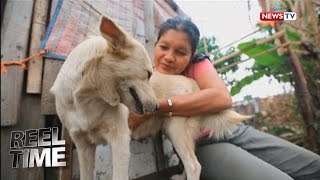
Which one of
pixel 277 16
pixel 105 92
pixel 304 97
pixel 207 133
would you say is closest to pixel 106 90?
pixel 105 92

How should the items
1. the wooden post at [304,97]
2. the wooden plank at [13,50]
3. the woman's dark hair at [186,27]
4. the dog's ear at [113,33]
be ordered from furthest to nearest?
1. the wooden post at [304,97]
2. the woman's dark hair at [186,27]
3. the wooden plank at [13,50]
4. the dog's ear at [113,33]

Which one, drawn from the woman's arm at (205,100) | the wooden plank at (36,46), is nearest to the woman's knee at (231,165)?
the woman's arm at (205,100)

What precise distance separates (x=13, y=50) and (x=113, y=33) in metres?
0.32

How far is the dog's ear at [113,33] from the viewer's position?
2.37 feet

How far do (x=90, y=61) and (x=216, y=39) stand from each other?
0.48 metres

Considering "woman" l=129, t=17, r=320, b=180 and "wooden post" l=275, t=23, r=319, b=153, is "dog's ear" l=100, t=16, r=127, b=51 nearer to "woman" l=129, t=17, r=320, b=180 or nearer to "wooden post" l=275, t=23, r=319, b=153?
"woman" l=129, t=17, r=320, b=180

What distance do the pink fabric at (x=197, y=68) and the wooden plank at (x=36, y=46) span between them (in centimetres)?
43

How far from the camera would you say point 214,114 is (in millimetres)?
1009

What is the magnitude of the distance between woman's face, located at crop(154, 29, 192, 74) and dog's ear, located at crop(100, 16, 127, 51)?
22 cm

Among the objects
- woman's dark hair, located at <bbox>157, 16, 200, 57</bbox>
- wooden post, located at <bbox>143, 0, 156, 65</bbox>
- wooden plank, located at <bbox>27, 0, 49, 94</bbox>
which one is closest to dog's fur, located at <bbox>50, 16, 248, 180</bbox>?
wooden plank, located at <bbox>27, 0, 49, 94</bbox>

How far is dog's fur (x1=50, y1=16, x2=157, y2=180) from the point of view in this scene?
779mm

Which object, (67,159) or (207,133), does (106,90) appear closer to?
(67,159)

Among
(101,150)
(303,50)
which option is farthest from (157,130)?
(303,50)

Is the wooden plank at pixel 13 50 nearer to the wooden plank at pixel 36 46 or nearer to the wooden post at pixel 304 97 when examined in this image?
the wooden plank at pixel 36 46
